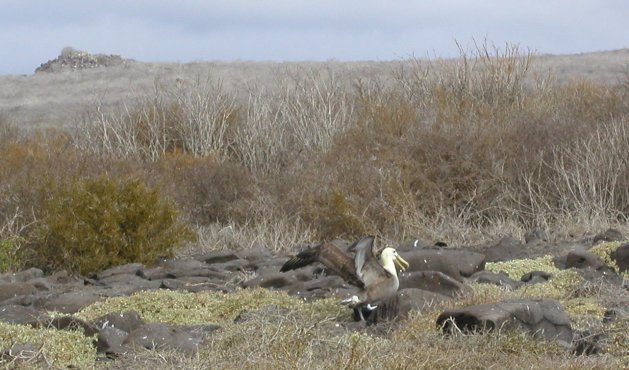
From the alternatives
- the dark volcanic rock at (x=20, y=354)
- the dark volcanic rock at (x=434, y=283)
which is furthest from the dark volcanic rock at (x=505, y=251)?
Result: the dark volcanic rock at (x=20, y=354)

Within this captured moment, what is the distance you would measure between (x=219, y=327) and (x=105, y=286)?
3.67 meters

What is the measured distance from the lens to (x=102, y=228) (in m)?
15.0

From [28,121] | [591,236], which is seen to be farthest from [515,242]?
[28,121]

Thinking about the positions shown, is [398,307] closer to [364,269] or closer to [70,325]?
[364,269]

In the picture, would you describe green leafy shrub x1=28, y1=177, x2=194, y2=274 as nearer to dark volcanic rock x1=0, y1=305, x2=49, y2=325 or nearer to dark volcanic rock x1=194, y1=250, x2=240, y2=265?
dark volcanic rock x1=194, y1=250, x2=240, y2=265

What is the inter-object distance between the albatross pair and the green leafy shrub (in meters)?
5.09

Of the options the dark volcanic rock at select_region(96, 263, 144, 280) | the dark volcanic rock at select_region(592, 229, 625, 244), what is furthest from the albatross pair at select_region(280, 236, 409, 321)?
the dark volcanic rock at select_region(592, 229, 625, 244)

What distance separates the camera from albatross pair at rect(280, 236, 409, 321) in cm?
987

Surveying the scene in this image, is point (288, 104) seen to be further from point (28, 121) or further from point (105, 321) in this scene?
point (28, 121)

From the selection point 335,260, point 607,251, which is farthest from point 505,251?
point 335,260

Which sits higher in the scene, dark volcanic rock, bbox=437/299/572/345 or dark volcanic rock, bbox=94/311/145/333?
dark volcanic rock, bbox=437/299/572/345

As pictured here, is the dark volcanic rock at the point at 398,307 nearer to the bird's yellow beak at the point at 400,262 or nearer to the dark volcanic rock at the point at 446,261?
the bird's yellow beak at the point at 400,262

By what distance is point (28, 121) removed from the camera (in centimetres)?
4662

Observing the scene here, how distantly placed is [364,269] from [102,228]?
574 centimetres
